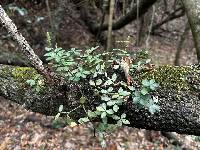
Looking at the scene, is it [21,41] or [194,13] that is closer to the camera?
[21,41]

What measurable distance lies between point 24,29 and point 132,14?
1.87 meters

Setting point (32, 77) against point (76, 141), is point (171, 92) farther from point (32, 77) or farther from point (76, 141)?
point (76, 141)

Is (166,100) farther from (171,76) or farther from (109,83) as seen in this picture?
(109,83)

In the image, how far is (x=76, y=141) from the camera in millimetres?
4398

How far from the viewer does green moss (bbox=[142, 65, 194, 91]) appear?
213cm

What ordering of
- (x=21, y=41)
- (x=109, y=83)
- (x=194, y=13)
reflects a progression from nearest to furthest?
(x=109, y=83) → (x=21, y=41) → (x=194, y=13)

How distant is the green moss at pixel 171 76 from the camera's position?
2.13 m

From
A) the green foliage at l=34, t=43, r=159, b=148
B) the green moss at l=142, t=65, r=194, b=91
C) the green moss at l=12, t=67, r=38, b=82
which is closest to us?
the green foliage at l=34, t=43, r=159, b=148

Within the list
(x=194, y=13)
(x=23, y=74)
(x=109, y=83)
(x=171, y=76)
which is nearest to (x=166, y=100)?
(x=171, y=76)

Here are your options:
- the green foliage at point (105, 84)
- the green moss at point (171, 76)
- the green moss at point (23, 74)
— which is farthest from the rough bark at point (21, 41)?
the green moss at point (171, 76)

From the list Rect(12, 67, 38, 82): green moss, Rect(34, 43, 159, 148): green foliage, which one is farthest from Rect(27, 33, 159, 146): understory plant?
Rect(12, 67, 38, 82): green moss

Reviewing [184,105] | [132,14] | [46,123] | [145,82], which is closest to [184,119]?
[184,105]

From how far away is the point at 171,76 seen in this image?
7.11 feet

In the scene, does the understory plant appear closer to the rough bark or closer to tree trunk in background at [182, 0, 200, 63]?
the rough bark
